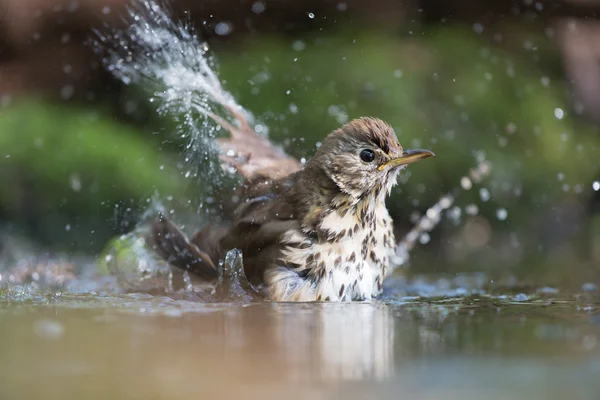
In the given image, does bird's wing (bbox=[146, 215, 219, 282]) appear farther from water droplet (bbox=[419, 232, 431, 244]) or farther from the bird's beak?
water droplet (bbox=[419, 232, 431, 244])

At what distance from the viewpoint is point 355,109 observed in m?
6.39

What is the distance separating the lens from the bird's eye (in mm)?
4230

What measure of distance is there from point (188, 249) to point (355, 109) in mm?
2330

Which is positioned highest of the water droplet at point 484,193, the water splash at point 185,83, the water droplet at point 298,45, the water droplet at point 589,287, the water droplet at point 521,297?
the water droplet at point 298,45

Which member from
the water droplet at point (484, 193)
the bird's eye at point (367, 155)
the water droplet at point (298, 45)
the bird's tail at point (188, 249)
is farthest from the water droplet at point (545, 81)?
the bird's tail at point (188, 249)

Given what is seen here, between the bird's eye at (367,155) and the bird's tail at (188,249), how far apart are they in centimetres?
82

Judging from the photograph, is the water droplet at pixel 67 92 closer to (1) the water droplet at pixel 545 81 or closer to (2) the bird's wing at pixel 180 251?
(2) the bird's wing at pixel 180 251

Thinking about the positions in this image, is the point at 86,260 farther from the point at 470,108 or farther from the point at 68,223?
the point at 470,108

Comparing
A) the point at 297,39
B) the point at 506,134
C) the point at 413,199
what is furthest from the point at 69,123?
the point at 506,134

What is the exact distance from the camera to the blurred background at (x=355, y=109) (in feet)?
20.8

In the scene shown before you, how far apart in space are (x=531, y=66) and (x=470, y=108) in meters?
0.76

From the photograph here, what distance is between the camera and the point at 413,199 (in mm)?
6352

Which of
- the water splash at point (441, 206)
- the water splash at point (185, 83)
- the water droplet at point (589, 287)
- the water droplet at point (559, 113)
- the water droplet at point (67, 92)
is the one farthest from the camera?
the water droplet at point (67, 92)

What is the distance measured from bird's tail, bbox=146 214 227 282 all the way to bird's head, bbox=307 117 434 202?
0.67 m
